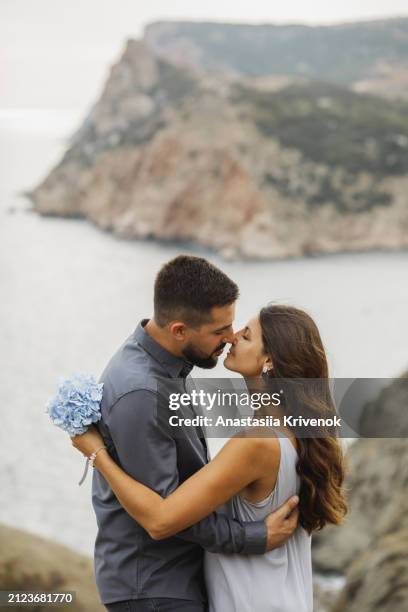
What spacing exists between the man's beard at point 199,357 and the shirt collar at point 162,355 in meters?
0.03

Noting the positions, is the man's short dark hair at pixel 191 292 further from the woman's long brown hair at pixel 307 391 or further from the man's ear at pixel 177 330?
the woman's long brown hair at pixel 307 391

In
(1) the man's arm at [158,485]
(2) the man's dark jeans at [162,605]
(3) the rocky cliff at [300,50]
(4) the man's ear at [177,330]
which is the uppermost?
(4) the man's ear at [177,330]

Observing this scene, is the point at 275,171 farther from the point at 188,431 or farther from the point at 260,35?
the point at 260,35

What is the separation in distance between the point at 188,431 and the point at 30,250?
52280 millimetres

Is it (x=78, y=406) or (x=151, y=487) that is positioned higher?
(x=78, y=406)

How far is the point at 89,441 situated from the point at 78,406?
12 centimetres

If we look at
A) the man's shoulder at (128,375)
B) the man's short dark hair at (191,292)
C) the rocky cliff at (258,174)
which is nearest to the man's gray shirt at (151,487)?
the man's shoulder at (128,375)

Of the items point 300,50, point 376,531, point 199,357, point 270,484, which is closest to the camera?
point 270,484

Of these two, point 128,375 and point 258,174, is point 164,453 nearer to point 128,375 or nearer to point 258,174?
point 128,375

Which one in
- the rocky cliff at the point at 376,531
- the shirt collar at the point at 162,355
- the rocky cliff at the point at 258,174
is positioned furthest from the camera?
the rocky cliff at the point at 258,174

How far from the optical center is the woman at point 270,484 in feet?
7.28

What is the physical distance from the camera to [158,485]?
2256 mm

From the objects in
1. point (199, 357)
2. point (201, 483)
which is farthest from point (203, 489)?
point (199, 357)

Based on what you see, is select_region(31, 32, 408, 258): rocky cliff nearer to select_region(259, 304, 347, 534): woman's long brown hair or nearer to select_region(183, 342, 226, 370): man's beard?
select_region(183, 342, 226, 370): man's beard
